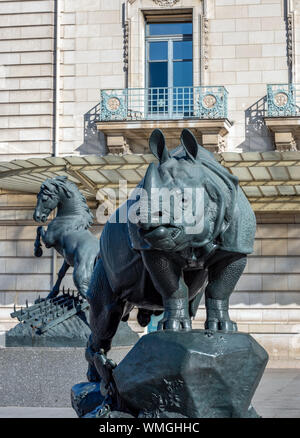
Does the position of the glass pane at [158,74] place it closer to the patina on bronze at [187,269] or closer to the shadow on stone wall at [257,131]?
the shadow on stone wall at [257,131]

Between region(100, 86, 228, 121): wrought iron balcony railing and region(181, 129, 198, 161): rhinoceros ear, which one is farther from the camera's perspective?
region(100, 86, 228, 121): wrought iron balcony railing

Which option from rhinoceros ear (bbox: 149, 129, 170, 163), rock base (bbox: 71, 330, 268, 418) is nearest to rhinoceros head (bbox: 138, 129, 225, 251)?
rhinoceros ear (bbox: 149, 129, 170, 163)

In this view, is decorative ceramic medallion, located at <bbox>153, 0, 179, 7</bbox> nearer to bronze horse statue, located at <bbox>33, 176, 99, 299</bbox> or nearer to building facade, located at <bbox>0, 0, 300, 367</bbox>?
building facade, located at <bbox>0, 0, 300, 367</bbox>

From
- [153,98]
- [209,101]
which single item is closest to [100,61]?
[153,98]

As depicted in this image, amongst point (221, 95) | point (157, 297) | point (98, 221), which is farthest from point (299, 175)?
point (157, 297)

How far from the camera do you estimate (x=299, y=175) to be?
1678cm

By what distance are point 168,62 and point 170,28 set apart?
2.95 feet

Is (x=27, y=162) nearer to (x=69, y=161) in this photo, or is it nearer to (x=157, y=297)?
(x=69, y=161)

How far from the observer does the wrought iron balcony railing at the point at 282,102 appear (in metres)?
18.0

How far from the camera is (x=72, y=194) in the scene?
8250mm

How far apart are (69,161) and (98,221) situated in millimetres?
2189

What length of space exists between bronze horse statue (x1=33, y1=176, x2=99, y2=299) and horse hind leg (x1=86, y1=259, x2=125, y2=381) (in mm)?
4070

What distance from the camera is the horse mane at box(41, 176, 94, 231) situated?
8.09m

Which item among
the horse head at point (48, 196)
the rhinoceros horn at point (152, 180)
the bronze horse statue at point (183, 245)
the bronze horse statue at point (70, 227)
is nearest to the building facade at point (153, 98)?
the bronze horse statue at point (70, 227)
